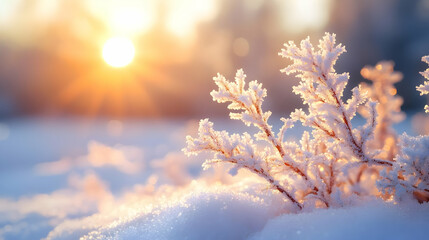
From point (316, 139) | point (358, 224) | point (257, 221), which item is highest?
point (316, 139)

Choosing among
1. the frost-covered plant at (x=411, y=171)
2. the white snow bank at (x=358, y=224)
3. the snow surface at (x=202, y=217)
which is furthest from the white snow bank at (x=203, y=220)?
the frost-covered plant at (x=411, y=171)

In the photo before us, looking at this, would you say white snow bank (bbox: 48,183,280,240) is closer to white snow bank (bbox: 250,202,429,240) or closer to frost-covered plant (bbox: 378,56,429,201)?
white snow bank (bbox: 250,202,429,240)

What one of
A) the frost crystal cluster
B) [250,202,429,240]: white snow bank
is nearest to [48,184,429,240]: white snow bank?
[250,202,429,240]: white snow bank

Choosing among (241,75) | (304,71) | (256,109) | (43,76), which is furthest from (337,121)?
(43,76)

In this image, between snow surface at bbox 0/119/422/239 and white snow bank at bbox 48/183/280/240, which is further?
white snow bank at bbox 48/183/280/240

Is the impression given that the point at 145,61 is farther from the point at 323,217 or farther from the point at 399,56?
the point at 323,217

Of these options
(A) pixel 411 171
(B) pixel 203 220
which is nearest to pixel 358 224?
(A) pixel 411 171

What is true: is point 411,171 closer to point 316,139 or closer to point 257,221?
point 316,139
